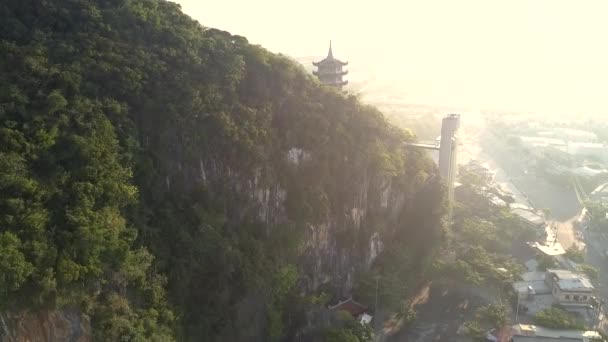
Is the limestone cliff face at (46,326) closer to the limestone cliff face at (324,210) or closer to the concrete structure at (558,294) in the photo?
the limestone cliff face at (324,210)

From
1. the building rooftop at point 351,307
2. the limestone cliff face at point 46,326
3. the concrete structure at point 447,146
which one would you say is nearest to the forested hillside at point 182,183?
the limestone cliff face at point 46,326

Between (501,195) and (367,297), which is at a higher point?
(501,195)

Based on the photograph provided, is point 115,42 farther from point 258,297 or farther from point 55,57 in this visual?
point 258,297

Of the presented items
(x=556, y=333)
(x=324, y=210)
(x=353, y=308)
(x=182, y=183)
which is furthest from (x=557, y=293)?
(x=182, y=183)

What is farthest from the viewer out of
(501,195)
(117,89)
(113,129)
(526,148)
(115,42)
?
(526,148)

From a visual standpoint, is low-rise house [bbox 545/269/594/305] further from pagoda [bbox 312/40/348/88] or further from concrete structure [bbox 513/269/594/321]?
pagoda [bbox 312/40/348/88]

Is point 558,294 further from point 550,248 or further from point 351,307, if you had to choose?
point 351,307

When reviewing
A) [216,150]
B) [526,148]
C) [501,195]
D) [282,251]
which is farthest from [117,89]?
[526,148]
